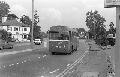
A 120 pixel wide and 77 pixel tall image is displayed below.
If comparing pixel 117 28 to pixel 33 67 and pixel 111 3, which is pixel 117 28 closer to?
pixel 111 3

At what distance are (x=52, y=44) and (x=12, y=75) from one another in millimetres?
20640

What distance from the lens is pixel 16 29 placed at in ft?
423

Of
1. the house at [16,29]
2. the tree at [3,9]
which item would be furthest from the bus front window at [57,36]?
the tree at [3,9]

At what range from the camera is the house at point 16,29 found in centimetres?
12461

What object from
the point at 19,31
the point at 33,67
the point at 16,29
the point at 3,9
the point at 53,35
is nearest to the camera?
the point at 33,67

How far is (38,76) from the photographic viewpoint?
1619 centimetres

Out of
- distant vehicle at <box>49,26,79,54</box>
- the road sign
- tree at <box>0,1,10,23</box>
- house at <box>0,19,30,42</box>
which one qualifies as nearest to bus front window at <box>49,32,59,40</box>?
distant vehicle at <box>49,26,79,54</box>

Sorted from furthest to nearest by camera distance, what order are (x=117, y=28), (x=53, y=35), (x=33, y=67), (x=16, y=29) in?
(x=16, y=29)
(x=53, y=35)
(x=33, y=67)
(x=117, y=28)

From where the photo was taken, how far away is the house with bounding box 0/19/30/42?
12461 cm

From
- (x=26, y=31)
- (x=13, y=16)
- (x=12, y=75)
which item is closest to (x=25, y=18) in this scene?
(x=13, y=16)

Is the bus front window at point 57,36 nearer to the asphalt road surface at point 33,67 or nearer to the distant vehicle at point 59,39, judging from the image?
the distant vehicle at point 59,39

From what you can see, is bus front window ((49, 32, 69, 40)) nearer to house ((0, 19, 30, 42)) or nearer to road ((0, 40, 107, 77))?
road ((0, 40, 107, 77))

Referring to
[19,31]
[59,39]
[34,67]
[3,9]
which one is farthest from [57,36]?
[3,9]

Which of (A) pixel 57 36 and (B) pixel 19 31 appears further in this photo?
(B) pixel 19 31
